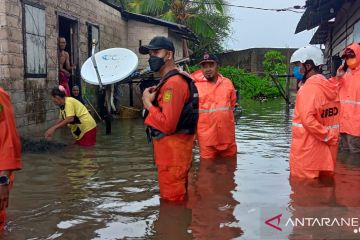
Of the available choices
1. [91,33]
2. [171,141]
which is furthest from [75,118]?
[91,33]

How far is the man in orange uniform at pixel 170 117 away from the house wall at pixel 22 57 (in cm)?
535

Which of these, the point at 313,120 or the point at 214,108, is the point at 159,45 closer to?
the point at 313,120

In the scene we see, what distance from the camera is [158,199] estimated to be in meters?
5.24

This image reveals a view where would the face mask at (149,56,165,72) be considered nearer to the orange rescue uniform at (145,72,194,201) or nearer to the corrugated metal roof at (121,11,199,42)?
the orange rescue uniform at (145,72,194,201)

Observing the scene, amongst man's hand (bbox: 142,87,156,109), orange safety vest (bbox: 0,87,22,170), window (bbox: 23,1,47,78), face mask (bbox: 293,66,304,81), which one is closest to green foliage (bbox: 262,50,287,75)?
window (bbox: 23,1,47,78)

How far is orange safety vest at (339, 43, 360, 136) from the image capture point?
759 centimetres

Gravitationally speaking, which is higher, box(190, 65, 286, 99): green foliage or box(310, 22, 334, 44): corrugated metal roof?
box(310, 22, 334, 44): corrugated metal roof

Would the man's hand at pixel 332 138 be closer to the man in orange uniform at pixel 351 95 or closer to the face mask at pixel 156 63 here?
the face mask at pixel 156 63

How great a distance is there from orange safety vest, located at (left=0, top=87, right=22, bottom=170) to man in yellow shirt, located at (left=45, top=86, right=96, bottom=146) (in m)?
4.30

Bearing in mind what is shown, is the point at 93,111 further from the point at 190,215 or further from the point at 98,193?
the point at 190,215

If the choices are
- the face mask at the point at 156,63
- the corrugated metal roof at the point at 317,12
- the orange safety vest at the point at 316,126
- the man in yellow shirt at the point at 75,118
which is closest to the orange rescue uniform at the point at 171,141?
the face mask at the point at 156,63

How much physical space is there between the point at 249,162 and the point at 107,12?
940 centimetres

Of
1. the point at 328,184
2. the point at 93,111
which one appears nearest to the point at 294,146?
the point at 328,184

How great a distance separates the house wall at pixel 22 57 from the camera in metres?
8.93
